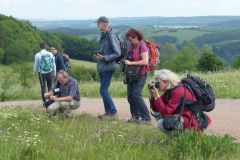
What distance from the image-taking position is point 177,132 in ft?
22.7

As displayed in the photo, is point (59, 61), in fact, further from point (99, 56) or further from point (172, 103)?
point (172, 103)

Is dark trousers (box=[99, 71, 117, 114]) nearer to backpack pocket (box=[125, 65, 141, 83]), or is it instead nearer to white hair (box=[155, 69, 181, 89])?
backpack pocket (box=[125, 65, 141, 83])

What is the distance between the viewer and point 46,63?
1386cm

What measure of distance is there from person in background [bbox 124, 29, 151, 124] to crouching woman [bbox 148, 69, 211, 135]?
2101 mm

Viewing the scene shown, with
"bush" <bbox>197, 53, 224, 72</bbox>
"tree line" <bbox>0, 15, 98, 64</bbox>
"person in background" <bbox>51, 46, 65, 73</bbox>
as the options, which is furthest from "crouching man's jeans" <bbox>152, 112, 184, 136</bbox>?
"tree line" <bbox>0, 15, 98, 64</bbox>

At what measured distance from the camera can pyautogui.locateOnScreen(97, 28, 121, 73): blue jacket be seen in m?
9.67

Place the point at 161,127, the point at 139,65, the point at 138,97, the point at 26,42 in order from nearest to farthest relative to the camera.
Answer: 1. the point at 161,127
2. the point at 139,65
3. the point at 138,97
4. the point at 26,42

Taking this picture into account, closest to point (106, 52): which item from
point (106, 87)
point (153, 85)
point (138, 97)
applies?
point (106, 87)

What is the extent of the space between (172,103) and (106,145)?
134cm

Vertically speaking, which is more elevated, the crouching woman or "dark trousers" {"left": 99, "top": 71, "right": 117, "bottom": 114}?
the crouching woman

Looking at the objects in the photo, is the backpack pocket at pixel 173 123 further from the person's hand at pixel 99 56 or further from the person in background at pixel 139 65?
the person's hand at pixel 99 56

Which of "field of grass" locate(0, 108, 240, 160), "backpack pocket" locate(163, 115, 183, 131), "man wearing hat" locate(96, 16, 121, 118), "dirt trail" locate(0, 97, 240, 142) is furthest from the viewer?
"man wearing hat" locate(96, 16, 121, 118)

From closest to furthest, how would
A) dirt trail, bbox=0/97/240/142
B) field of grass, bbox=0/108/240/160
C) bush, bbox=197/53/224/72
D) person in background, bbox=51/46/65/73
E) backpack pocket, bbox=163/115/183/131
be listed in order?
field of grass, bbox=0/108/240/160
backpack pocket, bbox=163/115/183/131
dirt trail, bbox=0/97/240/142
person in background, bbox=51/46/65/73
bush, bbox=197/53/224/72

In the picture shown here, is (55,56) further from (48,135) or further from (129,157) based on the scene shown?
(129,157)
